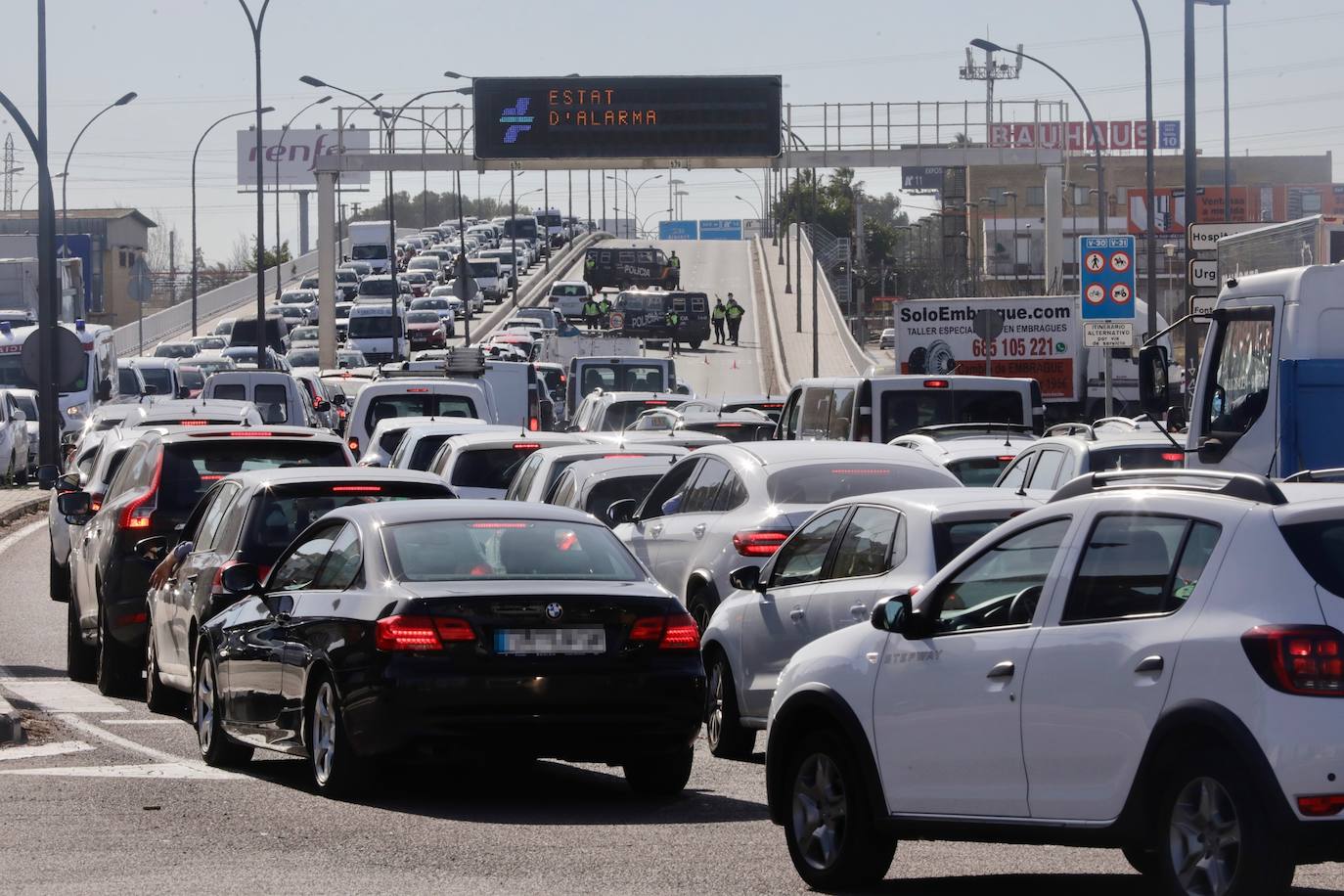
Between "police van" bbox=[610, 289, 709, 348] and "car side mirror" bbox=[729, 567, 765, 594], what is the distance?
2515 inches

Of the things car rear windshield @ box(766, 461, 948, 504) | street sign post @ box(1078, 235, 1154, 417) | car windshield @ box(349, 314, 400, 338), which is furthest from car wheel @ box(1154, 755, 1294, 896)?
car windshield @ box(349, 314, 400, 338)

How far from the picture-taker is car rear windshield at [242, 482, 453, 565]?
11.9 meters

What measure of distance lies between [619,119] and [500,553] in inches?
1868

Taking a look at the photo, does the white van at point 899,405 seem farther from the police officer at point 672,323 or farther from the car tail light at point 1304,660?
the police officer at point 672,323

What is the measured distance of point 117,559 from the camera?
46.8ft

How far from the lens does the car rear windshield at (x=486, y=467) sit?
19266mm

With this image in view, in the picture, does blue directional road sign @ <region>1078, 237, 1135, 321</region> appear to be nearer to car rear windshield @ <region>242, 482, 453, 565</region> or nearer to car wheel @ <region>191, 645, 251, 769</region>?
car rear windshield @ <region>242, 482, 453, 565</region>

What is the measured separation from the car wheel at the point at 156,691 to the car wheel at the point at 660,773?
434 centimetres

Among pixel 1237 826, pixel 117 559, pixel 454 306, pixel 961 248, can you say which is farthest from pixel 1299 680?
pixel 961 248

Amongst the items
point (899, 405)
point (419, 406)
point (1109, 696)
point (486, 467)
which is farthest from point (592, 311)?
point (1109, 696)

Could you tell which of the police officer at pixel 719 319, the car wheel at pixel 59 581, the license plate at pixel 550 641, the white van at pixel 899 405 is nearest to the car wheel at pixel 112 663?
the car wheel at pixel 59 581

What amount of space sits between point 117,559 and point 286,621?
14.2ft

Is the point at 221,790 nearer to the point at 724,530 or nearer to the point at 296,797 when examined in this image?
the point at 296,797

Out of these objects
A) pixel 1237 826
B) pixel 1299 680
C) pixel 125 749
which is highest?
pixel 1299 680
